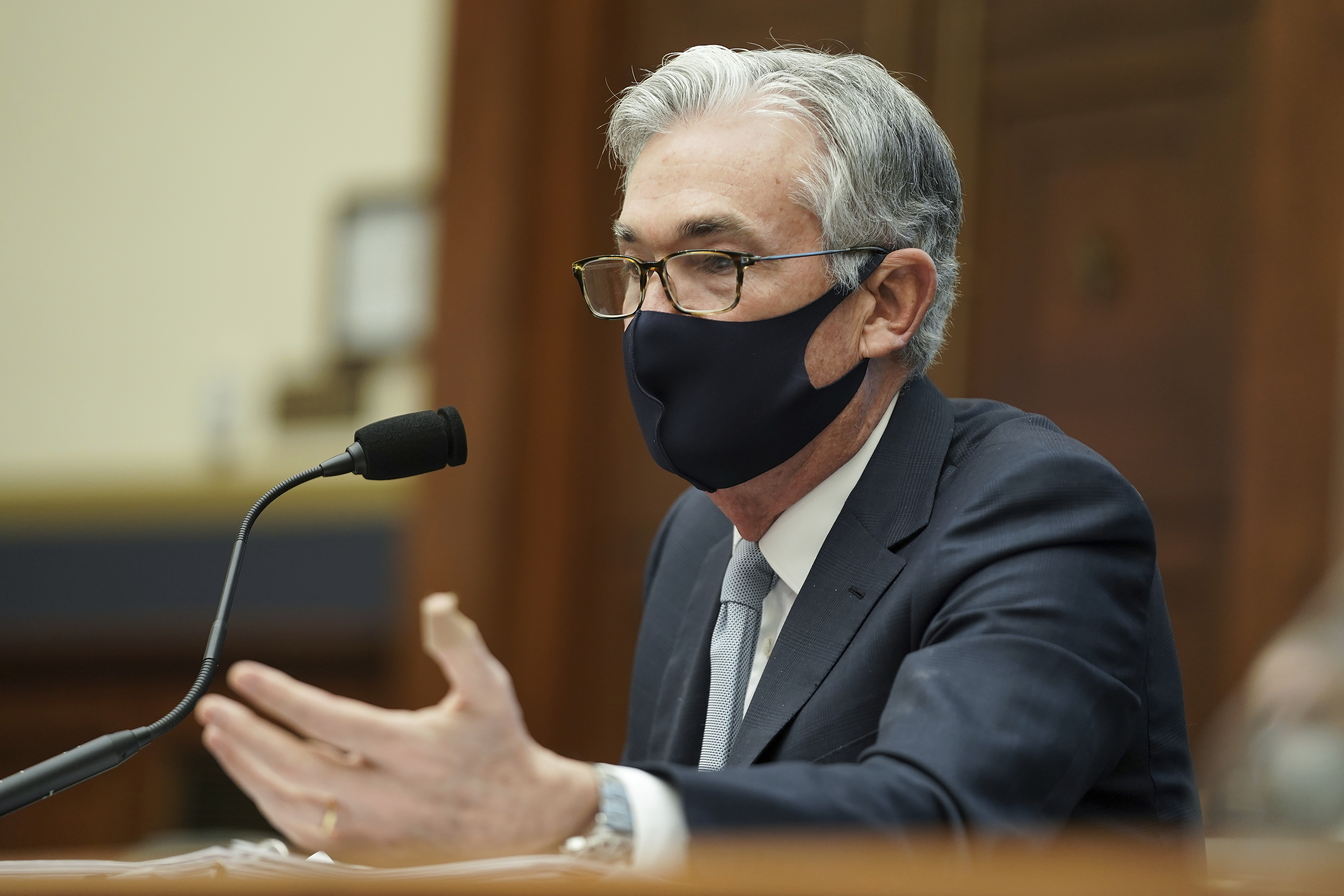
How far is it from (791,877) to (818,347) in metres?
0.97

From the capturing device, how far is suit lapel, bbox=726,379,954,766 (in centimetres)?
136

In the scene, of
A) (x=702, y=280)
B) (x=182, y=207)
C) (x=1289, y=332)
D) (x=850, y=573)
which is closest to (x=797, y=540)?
(x=850, y=573)

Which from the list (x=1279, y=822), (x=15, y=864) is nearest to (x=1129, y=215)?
(x=1279, y=822)

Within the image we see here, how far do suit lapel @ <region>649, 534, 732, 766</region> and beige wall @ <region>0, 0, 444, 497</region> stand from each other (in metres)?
1.92

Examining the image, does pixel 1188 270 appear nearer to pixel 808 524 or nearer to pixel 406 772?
pixel 808 524

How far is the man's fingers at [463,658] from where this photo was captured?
773 millimetres

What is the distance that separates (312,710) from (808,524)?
81cm

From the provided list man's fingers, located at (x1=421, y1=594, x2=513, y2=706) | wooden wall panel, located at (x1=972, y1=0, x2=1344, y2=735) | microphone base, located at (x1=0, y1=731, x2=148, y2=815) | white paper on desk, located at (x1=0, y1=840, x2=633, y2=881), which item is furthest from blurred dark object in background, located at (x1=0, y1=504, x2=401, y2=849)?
man's fingers, located at (x1=421, y1=594, x2=513, y2=706)

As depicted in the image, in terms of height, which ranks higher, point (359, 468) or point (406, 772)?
point (359, 468)

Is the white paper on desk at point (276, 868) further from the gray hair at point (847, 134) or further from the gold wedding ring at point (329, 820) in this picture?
the gray hair at point (847, 134)

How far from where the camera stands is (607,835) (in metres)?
0.88

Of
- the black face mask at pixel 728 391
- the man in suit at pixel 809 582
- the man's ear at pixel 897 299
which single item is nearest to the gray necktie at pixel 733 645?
the man in suit at pixel 809 582

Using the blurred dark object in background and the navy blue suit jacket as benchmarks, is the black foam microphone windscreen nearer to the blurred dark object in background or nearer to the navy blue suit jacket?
the navy blue suit jacket

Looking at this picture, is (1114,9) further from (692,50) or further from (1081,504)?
(1081,504)
